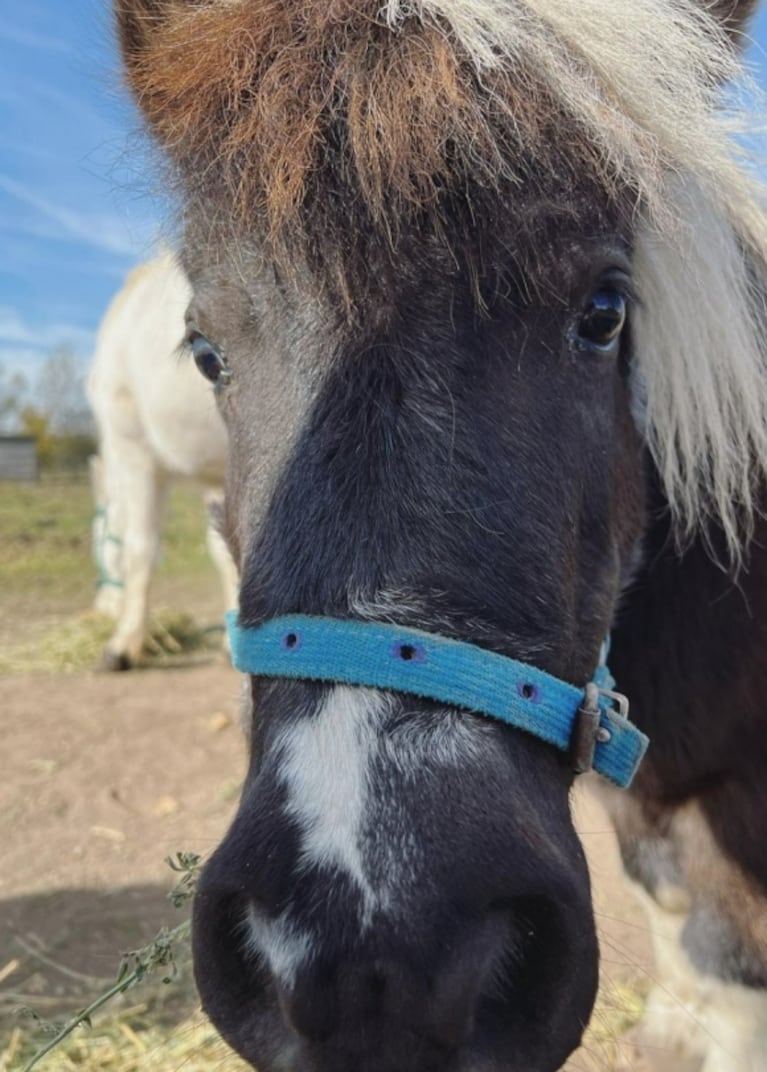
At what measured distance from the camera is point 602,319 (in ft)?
5.05

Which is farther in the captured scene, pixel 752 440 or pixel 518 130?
pixel 752 440

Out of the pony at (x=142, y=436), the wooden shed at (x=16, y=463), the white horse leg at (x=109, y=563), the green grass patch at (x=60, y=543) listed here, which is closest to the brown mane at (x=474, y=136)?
the pony at (x=142, y=436)

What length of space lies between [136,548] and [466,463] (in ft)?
17.5

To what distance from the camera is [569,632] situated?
139cm

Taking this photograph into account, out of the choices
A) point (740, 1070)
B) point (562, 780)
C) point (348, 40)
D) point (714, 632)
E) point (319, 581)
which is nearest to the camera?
point (319, 581)

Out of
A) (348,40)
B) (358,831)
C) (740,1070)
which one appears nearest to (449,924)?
(358,831)

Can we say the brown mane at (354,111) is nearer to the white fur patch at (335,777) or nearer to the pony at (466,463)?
the pony at (466,463)

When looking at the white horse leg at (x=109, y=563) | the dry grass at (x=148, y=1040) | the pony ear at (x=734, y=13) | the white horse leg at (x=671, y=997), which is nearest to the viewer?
the pony ear at (x=734, y=13)

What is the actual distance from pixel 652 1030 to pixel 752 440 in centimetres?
168

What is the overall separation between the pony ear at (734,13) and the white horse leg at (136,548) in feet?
16.2

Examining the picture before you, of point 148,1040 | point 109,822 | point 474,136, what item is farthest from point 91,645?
point 474,136

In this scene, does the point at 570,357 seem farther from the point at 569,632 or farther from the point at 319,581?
the point at 319,581

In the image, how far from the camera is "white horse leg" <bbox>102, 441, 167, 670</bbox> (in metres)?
6.17

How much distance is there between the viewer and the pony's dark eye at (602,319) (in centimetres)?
152
